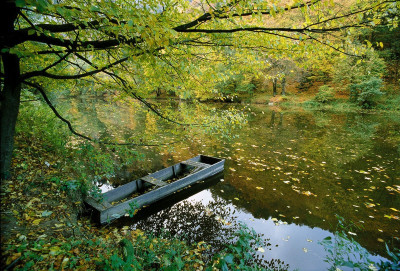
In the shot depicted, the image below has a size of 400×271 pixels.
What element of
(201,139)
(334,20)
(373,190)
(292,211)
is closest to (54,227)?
(334,20)

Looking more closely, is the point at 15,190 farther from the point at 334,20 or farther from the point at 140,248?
the point at 334,20

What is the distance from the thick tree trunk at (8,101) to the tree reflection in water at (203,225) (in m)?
2.88

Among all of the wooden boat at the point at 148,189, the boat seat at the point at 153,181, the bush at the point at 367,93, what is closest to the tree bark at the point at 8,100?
the wooden boat at the point at 148,189

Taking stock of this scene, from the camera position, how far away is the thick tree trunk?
2791 millimetres

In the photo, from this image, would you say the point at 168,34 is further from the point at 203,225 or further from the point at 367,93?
the point at 367,93

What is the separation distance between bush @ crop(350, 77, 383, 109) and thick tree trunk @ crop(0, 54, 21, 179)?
1123 inches

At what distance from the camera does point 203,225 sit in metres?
4.76

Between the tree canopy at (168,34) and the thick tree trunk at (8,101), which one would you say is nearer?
the tree canopy at (168,34)

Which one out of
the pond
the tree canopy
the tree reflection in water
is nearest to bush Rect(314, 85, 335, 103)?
the pond

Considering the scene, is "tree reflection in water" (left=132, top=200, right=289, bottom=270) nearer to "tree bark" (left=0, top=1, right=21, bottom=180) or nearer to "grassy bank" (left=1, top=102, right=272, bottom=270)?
"grassy bank" (left=1, top=102, right=272, bottom=270)

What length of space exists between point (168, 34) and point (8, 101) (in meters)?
2.59

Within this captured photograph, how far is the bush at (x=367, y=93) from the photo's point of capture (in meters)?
22.0

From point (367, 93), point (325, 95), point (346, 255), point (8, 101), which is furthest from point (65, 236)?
point (325, 95)

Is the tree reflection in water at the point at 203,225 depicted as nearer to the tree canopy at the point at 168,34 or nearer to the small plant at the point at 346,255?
the small plant at the point at 346,255
